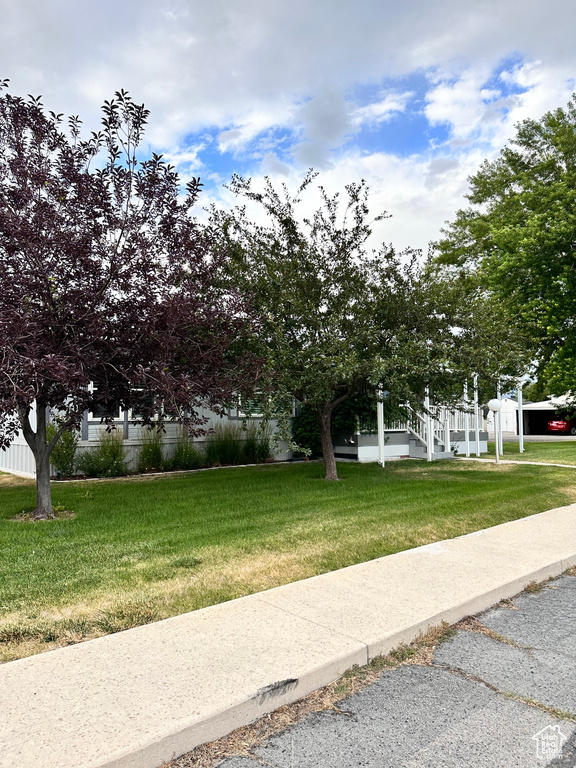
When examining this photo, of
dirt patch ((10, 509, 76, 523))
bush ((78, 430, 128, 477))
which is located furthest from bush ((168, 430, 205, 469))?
dirt patch ((10, 509, 76, 523))

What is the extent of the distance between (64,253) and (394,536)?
16.6 ft

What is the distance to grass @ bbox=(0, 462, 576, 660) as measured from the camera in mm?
4043

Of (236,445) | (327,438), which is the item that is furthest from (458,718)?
(236,445)

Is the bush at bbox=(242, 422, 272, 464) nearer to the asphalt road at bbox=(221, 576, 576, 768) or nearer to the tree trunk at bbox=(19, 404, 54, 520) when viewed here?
the tree trunk at bbox=(19, 404, 54, 520)

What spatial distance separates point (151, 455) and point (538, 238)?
552 inches

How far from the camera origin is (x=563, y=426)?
35781mm

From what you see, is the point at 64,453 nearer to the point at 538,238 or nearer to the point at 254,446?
the point at 254,446

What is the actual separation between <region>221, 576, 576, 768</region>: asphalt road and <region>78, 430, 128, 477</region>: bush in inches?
386

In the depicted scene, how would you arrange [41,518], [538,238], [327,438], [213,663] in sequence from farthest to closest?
[538,238] < [327,438] < [41,518] < [213,663]

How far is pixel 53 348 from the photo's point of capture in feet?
21.1

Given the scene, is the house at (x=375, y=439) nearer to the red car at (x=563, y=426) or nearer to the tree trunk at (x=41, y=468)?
the tree trunk at (x=41, y=468)

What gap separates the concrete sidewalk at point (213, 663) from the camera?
2.39m

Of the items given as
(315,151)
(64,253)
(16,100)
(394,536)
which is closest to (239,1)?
(315,151)

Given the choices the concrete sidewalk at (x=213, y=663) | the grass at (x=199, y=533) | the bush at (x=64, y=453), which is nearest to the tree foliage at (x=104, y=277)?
the grass at (x=199, y=533)
